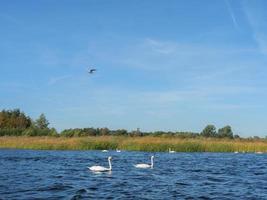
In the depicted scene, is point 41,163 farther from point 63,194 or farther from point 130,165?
point 63,194

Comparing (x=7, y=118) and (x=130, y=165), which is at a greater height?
(x=7, y=118)

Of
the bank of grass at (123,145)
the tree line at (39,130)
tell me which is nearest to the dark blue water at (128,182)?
the bank of grass at (123,145)

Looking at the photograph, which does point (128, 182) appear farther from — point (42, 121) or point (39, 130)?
point (42, 121)

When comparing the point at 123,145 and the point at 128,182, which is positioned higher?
the point at 123,145

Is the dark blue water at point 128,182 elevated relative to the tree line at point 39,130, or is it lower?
lower

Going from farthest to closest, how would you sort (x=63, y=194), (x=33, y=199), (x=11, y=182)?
(x=11, y=182), (x=63, y=194), (x=33, y=199)

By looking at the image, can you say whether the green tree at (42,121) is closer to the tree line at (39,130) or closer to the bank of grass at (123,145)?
the tree line at (39,130)

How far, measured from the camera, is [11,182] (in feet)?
101

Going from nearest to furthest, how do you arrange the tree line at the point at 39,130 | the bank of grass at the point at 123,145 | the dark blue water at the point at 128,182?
the dark blue water at the point at 128,182, the bank of grass at the point at 123,145, the tree line at the point at 39,130

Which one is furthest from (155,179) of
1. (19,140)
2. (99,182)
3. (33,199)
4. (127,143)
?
(19,140)

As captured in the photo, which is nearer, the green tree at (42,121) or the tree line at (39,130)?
the tree line at (39,130)

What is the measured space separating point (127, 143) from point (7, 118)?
52426 mm

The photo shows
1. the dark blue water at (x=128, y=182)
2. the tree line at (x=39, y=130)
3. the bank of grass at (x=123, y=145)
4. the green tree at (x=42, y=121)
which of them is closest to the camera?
the dark blue water at (x=128, y=182)

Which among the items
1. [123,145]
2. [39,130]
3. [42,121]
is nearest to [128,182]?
[123,145]
